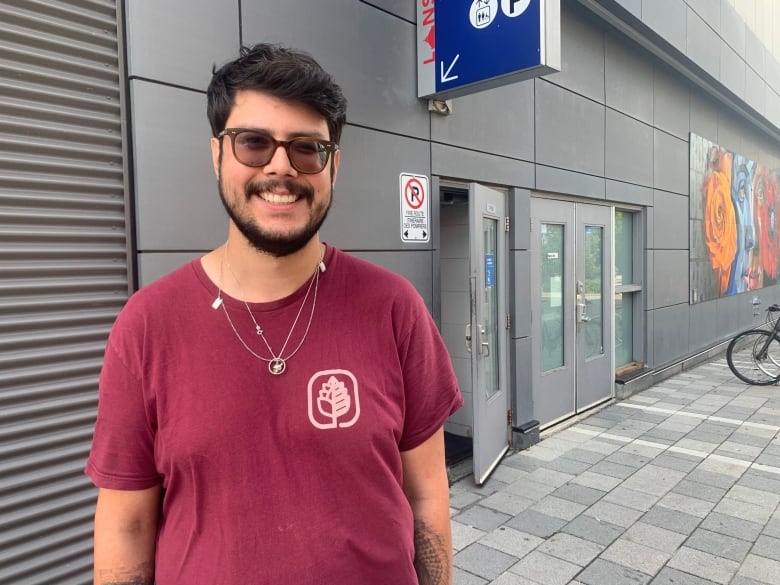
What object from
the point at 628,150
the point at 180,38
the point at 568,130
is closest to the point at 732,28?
the point at 628,150

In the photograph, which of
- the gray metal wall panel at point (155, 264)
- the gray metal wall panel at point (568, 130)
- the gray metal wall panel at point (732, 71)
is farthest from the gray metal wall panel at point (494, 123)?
the gray metal wall panel at point (732, 71)

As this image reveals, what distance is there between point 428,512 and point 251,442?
0.54 meters

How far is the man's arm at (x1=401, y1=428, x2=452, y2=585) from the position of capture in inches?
55.4

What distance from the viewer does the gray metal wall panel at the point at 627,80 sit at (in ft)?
21.1

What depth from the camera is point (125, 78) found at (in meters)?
2.54

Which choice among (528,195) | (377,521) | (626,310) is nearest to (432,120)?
(528,195)

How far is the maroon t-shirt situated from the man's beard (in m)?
0.14

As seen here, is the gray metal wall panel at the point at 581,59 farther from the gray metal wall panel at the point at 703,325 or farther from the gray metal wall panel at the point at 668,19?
the gray metal wall panel at the point at 703,325

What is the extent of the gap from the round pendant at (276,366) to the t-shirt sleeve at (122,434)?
0.27 meters

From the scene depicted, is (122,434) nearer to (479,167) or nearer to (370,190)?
(370,190)

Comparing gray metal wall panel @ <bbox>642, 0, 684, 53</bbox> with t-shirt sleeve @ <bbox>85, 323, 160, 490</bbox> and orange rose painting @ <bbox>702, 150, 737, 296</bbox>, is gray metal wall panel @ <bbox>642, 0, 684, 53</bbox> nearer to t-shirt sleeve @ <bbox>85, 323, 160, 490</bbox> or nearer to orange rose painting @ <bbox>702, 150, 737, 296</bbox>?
orange rose painting @ <bbox>702, 150, 737, 296</bbox>

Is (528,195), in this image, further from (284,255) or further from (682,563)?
(284,255)

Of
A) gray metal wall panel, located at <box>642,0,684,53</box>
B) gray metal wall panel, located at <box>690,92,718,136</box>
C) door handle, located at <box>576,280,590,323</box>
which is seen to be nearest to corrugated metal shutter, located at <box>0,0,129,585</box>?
door handle, located at <box>576,280,590,323</box>

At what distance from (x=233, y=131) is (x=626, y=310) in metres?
7.28
